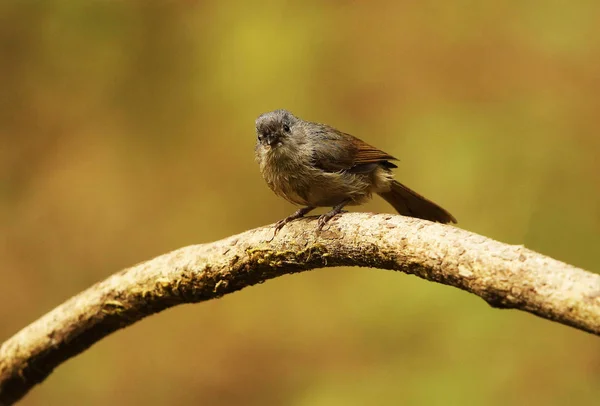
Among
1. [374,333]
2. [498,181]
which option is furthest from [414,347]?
[498,181]

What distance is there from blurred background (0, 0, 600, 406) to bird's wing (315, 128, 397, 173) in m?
1.31

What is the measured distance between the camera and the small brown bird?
3.28 meters

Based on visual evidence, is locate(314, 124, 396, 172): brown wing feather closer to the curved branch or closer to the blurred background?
the curved branch

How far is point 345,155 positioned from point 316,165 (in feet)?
0.55

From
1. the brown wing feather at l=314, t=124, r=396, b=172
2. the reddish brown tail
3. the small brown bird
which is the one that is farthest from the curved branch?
the reddish brown tail

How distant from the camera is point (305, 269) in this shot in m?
2.83

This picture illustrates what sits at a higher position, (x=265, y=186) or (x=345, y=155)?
(x=265, y=186)

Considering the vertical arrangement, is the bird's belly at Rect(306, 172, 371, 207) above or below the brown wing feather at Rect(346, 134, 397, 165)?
below

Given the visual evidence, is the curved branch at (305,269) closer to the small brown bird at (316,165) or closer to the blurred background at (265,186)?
the small brown bird at (316,165)

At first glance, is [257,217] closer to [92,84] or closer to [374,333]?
[374,333]

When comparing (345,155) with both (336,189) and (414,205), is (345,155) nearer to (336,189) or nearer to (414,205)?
(336,189)

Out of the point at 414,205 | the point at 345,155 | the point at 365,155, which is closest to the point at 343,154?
the point at 345,155

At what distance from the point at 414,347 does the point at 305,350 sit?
Result: 0.80 meters

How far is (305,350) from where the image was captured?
4.83 metres
